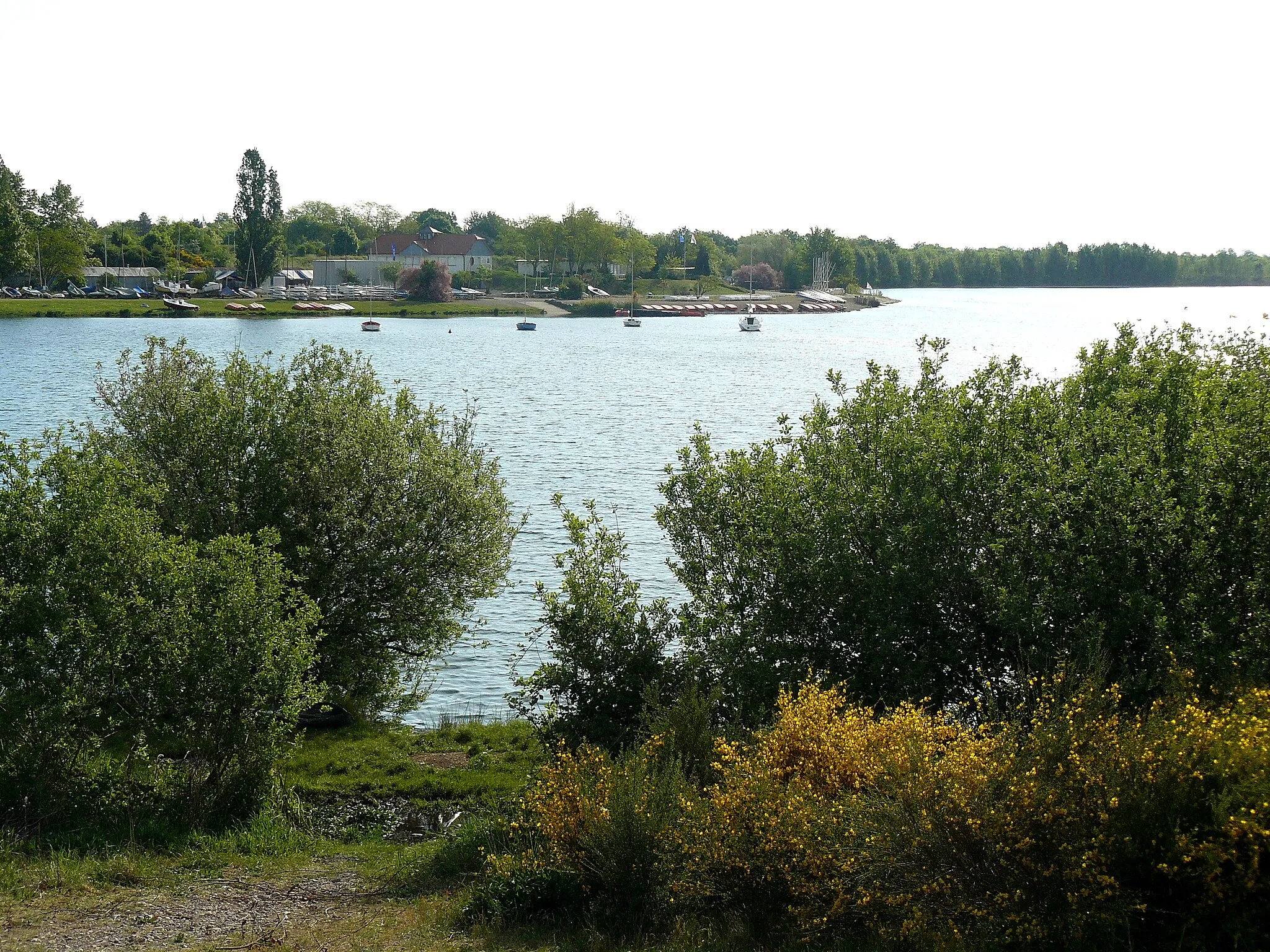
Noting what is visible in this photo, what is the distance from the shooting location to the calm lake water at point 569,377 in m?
39.3

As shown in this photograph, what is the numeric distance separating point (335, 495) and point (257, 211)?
150662 millimetres

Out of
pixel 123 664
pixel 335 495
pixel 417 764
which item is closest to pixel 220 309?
pixel 335 495

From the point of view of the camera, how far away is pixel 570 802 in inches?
520

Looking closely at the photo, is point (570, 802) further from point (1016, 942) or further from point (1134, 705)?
point (1134, 705)

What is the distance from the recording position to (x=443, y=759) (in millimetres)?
23203

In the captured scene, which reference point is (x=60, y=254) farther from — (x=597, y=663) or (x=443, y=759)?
(x=597, y=663)

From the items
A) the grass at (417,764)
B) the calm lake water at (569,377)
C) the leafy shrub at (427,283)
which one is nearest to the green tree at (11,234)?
the calm lake water at (569,377)

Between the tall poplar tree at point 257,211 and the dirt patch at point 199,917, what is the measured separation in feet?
526

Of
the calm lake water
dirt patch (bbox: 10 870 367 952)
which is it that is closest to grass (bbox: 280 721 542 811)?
the calm lake water

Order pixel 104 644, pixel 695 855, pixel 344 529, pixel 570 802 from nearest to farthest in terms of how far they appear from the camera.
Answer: pixel 695 855
pixel 570 802
pixel 104 644
pixel 344 529

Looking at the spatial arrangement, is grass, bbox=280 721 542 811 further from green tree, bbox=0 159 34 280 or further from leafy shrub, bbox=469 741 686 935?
green tree, bbox=0 159 34 280

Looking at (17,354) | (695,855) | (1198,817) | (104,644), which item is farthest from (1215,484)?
(17,354)

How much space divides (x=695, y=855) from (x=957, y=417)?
928 centimetres

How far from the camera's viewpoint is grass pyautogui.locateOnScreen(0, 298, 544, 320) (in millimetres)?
145625
